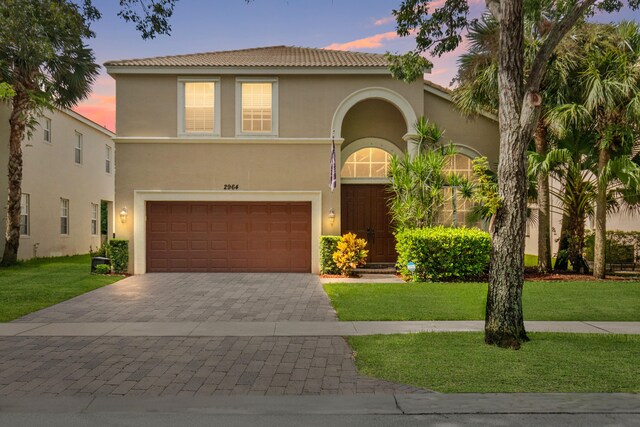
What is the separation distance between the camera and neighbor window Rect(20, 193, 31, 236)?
23.5 meters

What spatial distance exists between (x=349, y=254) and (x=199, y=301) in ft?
19.3

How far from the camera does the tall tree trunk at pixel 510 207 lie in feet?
25.9

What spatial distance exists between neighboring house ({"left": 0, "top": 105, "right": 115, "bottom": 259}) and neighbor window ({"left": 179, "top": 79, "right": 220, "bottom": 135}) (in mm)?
6828

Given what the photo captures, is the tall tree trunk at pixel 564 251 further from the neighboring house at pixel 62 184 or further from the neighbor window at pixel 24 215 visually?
the neighbor window at pixel 24 215

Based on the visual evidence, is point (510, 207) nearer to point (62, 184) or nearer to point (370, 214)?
point (370, 214)

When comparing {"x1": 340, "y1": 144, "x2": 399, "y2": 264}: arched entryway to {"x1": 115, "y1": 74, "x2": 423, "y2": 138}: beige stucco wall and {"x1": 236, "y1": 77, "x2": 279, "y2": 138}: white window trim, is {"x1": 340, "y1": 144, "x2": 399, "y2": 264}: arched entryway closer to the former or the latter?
{"x1": 115, "y1": 74, "x2": 423, "y2": 138}: beige stucco wall

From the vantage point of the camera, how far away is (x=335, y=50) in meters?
22.5

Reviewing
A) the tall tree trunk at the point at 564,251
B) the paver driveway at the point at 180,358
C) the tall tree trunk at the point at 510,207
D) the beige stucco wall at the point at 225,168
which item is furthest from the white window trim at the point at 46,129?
the tall tree trunk at the point at 510,207

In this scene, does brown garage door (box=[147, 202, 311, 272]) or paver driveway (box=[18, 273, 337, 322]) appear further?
brown garage door (box=[147, 202, 311, 272])

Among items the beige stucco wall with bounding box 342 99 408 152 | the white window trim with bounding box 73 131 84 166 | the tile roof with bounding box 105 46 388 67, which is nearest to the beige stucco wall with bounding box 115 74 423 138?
the tile roof with bounding box 105 46 388 67

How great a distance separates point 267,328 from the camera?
970 centimetres

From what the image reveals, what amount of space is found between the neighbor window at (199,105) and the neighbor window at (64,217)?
1152cm

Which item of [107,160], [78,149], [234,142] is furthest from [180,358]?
[107,160]

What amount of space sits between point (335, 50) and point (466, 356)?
56.6 feet
